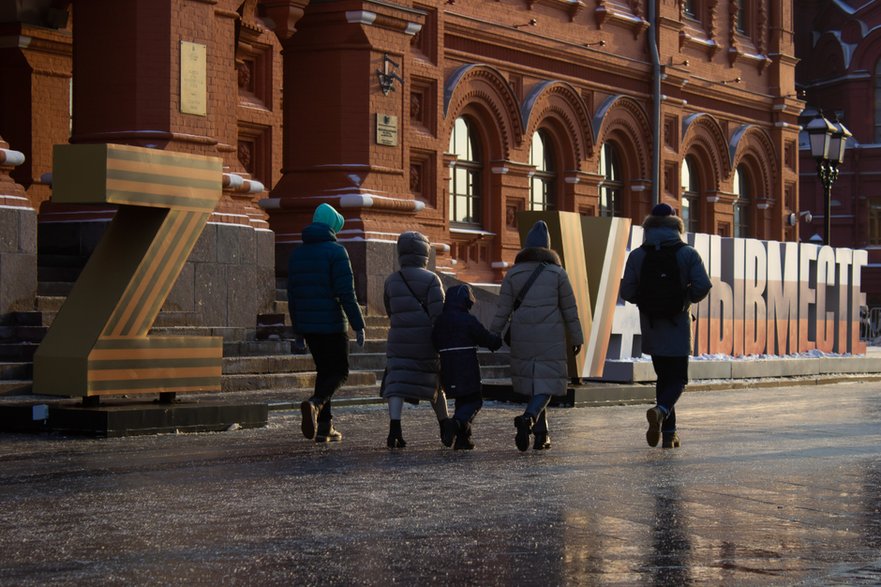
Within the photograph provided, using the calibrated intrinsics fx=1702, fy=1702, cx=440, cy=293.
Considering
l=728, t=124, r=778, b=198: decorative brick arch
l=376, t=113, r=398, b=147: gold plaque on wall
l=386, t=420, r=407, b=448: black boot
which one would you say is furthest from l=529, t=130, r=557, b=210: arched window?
l=386, t=420, r=407, b=448: black boot

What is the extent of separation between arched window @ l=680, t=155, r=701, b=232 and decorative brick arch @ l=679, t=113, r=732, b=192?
0.51ft

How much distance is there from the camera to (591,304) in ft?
59.5

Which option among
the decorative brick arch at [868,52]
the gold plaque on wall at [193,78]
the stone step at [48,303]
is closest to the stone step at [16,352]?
the stone step at [48,303]

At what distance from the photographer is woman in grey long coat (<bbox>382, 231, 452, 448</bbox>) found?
11930mm

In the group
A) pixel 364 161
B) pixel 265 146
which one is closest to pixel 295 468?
pixel 364 161

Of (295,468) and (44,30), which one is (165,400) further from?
(44,30)

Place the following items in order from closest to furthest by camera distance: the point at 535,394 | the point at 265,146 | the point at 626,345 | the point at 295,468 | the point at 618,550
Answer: the point at 618,550 → the point at 295,468 → the point at 535,394 → the point at 626,345 → the point at 265,146

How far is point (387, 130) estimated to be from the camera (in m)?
22.4

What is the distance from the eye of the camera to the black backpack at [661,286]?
12016 millimetres

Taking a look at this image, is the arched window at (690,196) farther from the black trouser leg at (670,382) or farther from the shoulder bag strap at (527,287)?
the shoulder bag strap at (527,287)

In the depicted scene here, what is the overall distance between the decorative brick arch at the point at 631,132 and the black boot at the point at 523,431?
826 inches

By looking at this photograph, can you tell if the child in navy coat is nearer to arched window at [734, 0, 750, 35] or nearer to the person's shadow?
the person's shadow

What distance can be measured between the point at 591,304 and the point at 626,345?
2.27 metres

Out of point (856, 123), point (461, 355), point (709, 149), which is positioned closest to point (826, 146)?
point (709, 149)
